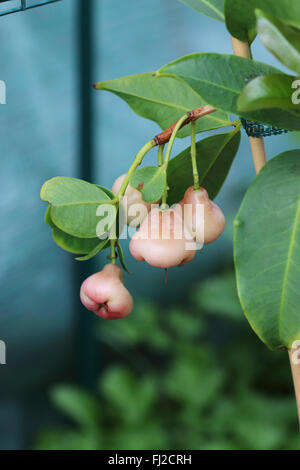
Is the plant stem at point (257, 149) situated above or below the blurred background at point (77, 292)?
below

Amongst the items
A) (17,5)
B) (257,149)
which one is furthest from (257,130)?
(17,5)

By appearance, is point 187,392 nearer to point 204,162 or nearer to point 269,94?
point 204,162

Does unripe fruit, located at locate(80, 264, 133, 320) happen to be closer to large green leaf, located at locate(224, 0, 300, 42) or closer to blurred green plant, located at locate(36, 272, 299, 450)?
large green leaf, located at locate(224, 0, 300, 42)

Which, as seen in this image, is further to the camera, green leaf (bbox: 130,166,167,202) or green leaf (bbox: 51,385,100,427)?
green leaf (bbox: 51,385,100,427)

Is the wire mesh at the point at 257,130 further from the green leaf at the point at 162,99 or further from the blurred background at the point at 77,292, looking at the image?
the blurred background at the point at 77,292

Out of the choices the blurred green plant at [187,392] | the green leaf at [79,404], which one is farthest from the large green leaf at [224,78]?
the green leaf at [79,404]

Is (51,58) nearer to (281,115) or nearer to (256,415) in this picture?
(256,415)

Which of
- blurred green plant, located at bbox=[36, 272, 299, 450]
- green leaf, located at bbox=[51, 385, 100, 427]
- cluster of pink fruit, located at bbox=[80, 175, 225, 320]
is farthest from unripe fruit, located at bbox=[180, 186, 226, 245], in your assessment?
green leaf, located at bbox=[51, 385, 100, 427]
